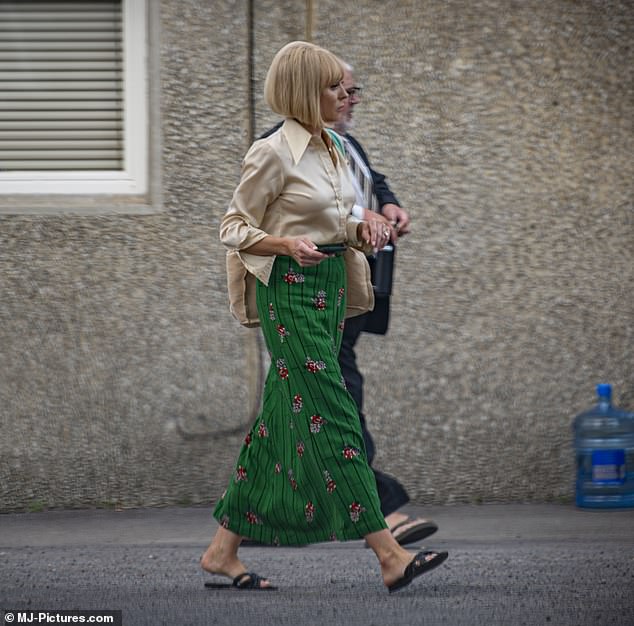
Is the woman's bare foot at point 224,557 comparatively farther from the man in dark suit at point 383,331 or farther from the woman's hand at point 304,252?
the woman's hand at point 304,252

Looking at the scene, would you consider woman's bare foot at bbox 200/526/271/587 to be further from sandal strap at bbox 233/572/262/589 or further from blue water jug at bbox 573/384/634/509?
blue water jug at bbox 573/384/634/509

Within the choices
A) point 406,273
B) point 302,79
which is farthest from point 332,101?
point 406,273

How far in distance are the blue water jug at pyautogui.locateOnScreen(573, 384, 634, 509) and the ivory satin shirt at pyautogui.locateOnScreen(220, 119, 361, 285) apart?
2.37 meters

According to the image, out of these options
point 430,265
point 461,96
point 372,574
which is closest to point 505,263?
point 430,265

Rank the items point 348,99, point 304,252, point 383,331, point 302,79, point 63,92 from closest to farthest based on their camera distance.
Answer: point 304,252, point 302,79, point 348,99, point 383,331, point 63,92

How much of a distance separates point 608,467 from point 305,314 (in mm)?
2438

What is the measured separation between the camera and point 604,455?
601 cm

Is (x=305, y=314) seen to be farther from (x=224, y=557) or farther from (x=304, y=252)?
(x=224, y=557)

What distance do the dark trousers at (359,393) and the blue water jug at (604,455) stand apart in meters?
1.42

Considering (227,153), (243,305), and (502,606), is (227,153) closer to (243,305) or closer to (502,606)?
(243,305)

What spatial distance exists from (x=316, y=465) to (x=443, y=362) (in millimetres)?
2107

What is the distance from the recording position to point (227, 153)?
6.09m

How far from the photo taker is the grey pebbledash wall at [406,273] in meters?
6.06

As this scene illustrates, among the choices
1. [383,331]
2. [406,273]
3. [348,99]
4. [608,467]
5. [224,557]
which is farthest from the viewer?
[406,273]
